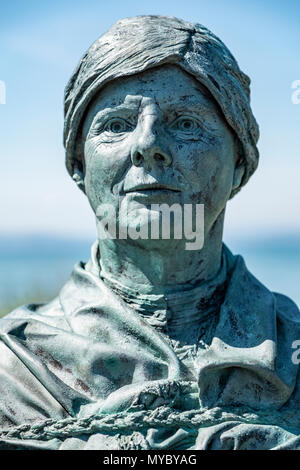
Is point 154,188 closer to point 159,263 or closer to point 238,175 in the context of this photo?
point 159,263

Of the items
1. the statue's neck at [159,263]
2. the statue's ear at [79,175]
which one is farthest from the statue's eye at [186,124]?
the statue's ear at [79,175]

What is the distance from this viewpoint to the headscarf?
23.5ft

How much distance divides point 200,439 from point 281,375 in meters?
0.71

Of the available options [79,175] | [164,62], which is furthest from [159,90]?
[79,175]

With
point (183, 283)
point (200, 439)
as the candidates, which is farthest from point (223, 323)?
point (200, 439)

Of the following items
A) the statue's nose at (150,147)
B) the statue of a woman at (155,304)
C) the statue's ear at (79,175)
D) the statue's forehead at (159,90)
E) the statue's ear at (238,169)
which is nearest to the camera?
the statue of a woman at (155,304)

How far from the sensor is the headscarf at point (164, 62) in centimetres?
717

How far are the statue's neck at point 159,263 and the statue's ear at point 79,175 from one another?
51 cm

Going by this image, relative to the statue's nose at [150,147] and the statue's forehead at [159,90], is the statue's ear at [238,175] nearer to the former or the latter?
the statue's forehead at [159,90]

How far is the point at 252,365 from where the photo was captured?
6.95m

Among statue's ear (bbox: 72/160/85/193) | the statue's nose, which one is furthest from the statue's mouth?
statue's ear (bbox: 72/160/85/193)

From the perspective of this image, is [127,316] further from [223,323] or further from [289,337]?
[289,337]

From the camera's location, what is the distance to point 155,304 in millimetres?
7305

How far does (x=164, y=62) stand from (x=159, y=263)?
49.6 inches
